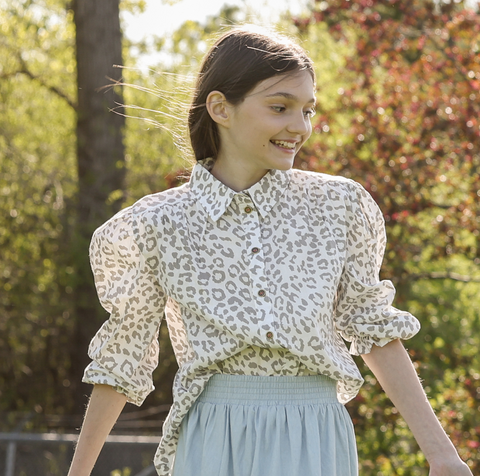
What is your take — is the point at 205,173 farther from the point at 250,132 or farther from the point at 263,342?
the point at 263,342

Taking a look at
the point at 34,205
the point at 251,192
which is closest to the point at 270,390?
the point at 251,192

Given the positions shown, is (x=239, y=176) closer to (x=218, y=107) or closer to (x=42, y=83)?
(x=218, y=107)

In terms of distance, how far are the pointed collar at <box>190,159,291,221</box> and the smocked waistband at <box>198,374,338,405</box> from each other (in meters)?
0.36

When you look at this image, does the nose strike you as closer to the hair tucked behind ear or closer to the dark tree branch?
the hair tucked behind ear

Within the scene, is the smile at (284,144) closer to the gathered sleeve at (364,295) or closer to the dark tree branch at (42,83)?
the gathered sleeve at (364,295)

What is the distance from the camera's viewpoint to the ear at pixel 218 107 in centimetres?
188

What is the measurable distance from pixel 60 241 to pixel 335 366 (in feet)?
12.7

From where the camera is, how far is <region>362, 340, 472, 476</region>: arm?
1629 millimetres

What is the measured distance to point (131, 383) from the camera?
183 cm

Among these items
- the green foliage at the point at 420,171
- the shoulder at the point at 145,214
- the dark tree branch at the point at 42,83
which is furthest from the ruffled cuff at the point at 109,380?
the dark tree branch at the point at 42,83

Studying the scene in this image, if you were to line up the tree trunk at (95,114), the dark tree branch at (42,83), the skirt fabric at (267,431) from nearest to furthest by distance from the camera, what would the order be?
the skirt fabric at (267,431) < the tree trunk at (95,114) < the dark tree branch at (42,83)

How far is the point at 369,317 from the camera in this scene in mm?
1777

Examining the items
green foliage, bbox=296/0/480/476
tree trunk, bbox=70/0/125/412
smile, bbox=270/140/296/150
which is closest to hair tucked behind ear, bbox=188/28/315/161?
smile, bbox=270/140/296/150

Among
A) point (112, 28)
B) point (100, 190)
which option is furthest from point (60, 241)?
point (112, 28)
